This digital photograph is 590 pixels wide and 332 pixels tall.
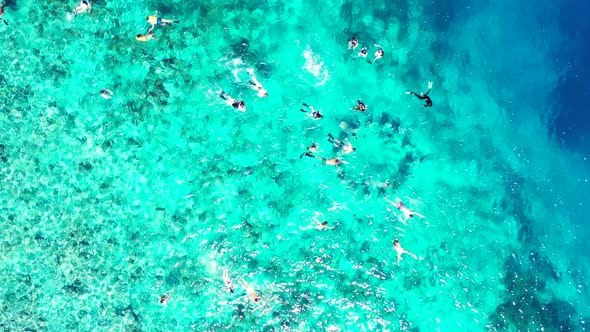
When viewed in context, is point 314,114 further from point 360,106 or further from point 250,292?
point 250,292

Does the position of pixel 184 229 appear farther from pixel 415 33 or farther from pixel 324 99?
pixel 415 33

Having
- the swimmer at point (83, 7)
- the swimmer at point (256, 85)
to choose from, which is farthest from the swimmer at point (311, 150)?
the swimmer at point (83, 7)

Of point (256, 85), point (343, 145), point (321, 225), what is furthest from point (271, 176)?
point (256, 85)

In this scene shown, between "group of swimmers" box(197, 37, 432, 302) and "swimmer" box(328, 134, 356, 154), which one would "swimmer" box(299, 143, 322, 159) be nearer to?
"group of swimmers" box(197, 37, 432, 302)

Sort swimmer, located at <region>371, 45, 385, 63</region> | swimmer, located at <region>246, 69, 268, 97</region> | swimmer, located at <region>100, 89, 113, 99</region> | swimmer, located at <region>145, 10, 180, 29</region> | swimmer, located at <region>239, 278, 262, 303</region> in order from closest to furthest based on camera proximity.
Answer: swimmer, located at <region>100, 89, 113, 99</region>
swimmer, located at <region>145, 10, 180, 29</region>
swimmer, located at <region>239, 278, 262, 303</region>
swimmer, located at <region>246, 69, 268, 97</region>
swimmer, located at <region>371, 45, 385, 63</region>

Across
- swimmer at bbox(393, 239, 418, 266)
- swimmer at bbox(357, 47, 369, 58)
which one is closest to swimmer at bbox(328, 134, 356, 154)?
swimmer at bbox(357, 47, 369, 58)

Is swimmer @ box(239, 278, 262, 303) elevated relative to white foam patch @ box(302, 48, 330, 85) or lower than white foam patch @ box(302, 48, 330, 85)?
lower
